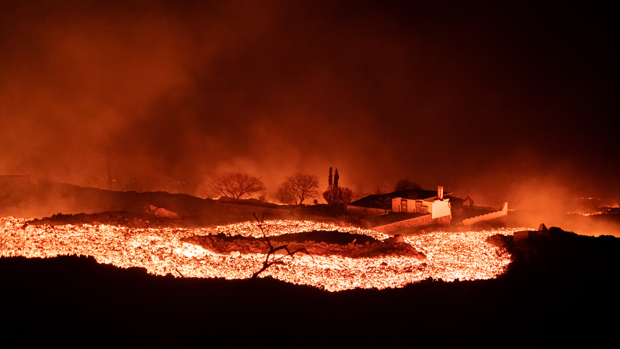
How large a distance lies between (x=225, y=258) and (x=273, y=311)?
21.9 feet

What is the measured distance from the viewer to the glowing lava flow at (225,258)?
12.6 m

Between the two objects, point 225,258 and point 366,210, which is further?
point 366,210

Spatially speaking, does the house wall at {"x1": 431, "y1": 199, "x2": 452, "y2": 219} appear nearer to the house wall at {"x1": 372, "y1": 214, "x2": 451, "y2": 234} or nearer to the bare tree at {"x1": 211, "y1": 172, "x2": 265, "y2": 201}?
the house wall at {"x1": 372, "y1": 214, "x2": 451, "y2": 234}

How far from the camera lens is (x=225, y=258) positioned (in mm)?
14359

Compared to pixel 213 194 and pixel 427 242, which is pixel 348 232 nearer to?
pixel 427 242

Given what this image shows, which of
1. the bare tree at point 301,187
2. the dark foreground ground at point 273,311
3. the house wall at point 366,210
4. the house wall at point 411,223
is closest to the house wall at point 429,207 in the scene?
the house wall at point 411,223

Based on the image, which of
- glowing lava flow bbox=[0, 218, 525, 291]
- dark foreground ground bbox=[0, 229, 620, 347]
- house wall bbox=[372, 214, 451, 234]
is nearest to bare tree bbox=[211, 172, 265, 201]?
house wall bbox=[372, 214, 451, 234]

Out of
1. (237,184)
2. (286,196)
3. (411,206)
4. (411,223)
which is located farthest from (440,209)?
(237,184)

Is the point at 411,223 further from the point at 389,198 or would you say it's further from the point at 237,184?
the point at 237,184

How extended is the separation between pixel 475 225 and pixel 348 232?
11525 mm

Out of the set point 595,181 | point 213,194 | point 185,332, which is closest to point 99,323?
point 185,332

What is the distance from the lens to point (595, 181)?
188ft

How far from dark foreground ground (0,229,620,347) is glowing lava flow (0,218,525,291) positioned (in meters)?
1.86

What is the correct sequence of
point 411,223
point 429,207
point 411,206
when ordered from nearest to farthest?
point 411,223
point 429,207
point 411,206
